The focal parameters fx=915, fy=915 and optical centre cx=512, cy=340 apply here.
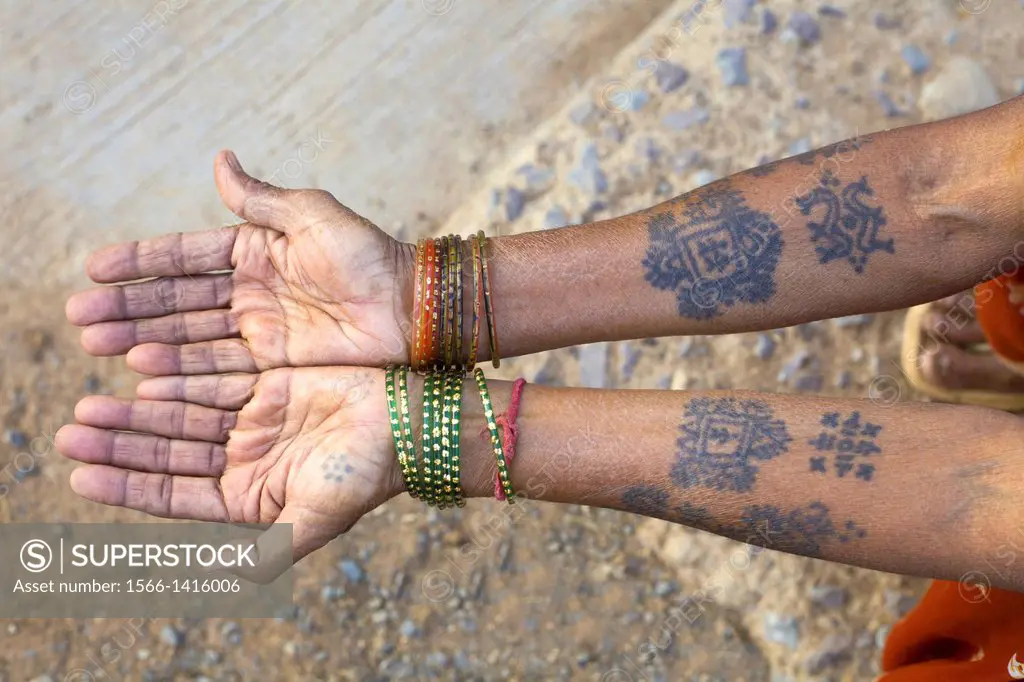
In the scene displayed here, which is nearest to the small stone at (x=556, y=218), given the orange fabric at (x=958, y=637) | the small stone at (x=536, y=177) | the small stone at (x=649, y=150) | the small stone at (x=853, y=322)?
the small stone at (x=536, y=177)

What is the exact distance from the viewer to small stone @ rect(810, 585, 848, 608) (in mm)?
2986

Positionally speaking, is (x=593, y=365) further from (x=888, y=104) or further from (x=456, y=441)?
(x=888, y=104)

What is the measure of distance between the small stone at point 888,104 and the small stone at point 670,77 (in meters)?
0.69

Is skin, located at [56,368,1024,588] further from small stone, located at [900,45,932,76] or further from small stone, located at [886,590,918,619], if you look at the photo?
small stone, located at [900,45,932,76]

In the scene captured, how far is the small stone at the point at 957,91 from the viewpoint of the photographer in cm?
330

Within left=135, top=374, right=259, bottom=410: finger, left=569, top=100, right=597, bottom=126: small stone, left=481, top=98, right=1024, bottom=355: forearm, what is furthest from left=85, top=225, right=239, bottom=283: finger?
left=569, top=100, right=597, bottom=126: small stone

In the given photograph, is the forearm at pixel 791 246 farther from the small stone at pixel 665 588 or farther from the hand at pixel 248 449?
the small stone at pixel 665 588

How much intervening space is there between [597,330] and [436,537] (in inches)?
40.3

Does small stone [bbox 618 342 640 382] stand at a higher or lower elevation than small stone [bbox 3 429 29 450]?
higher

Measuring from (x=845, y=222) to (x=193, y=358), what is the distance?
5.48ft

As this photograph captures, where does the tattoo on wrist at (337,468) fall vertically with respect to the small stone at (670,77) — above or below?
below

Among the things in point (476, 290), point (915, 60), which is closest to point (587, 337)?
point (476, 290)

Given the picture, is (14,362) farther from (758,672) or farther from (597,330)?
(758,672)

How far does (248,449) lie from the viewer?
2.30 m
